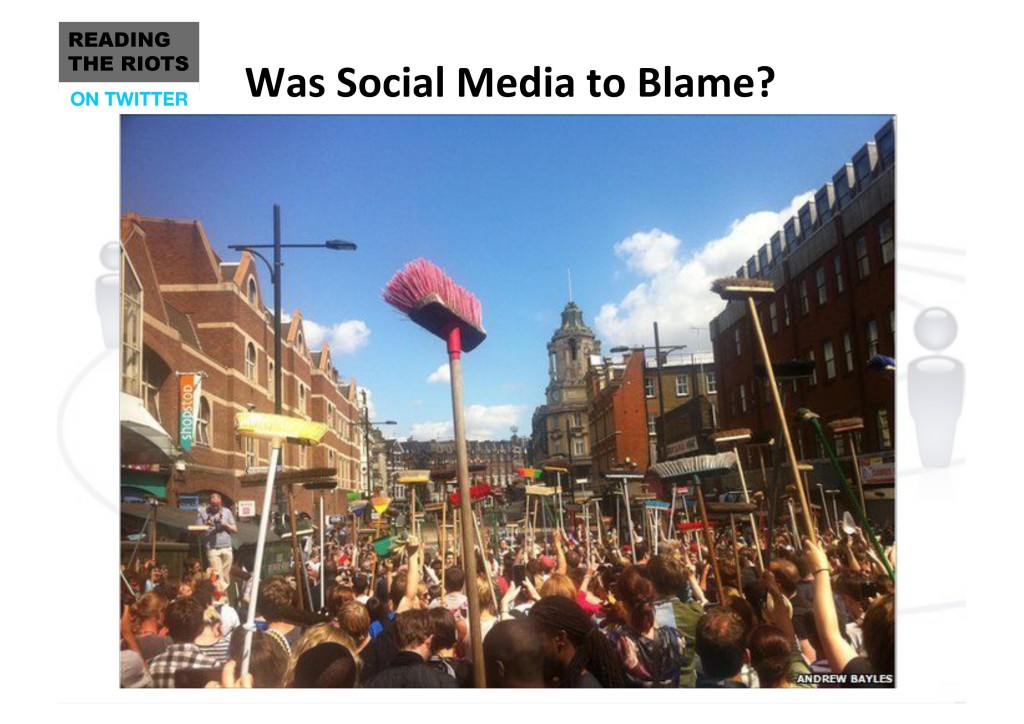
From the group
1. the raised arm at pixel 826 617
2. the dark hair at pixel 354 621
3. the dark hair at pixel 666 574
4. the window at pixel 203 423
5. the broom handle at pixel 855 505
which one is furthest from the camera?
the window at pixel 203 423

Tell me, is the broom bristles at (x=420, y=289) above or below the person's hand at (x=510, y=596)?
above

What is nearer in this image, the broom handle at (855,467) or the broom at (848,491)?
the broom at (848,491)

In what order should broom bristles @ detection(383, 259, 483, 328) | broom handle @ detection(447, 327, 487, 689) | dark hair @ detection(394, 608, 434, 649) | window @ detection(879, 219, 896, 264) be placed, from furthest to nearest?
window @ detection(879, 219, 896, 264) → dark hair @ detection(394, 608, 434, 649) → broom bristles @ detection(383, 259, 483, 328) → broom handle @ detection(447, 327, 487, 689)

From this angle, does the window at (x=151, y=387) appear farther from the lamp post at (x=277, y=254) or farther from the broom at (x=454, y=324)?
the broom at (x=454, y=324)

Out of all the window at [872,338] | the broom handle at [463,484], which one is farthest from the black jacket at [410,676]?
the window at [872,338]

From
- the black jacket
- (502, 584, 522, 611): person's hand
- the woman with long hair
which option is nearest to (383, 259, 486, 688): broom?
the black jacket

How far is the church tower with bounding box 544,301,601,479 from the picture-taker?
4.29 metres

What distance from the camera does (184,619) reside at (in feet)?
13.4

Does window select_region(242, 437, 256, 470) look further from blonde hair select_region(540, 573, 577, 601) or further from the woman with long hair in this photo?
the woman with long hair

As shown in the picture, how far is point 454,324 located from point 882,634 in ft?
9.40

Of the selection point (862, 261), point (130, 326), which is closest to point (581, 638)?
point (862, 261)

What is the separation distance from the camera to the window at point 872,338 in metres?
4.03

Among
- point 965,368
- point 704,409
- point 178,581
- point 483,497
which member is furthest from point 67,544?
point 965,368

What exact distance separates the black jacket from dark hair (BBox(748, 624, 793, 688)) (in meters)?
1.61
